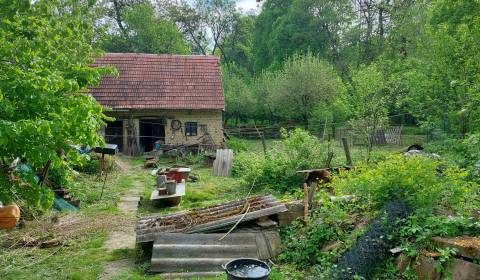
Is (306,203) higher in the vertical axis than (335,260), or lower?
higher

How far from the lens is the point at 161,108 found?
20.7m

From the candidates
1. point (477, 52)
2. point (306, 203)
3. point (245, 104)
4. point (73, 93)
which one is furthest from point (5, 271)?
point (245, 104)

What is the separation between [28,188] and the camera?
5840mm

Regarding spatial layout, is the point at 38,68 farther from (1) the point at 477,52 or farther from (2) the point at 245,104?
(2) the point at 245,104

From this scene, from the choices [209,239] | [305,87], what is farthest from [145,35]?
[209,239]

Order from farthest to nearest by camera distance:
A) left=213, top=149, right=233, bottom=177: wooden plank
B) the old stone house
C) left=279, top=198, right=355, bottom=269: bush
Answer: the old stone house
left=213, top=149, right=233, bottom=177: wooden plank
left=279, top=198, right=355, bottom=269: bush

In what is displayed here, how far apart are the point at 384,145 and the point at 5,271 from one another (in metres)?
20.8

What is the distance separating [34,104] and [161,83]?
1700 cm

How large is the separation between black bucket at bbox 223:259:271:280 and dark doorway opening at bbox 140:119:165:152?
52.0 feet

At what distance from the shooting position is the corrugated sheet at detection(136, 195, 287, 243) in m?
7.16

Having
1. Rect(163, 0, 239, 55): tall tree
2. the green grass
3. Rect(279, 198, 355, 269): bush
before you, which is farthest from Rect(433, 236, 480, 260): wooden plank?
Rect(163, 0, 239, 55): tall tree

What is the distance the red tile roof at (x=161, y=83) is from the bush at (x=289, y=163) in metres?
8.63

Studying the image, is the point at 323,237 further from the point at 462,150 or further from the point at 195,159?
the point at 195,159

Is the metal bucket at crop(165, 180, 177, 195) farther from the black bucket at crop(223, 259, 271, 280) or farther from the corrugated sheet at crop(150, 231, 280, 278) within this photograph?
the black bucket at crop(223, 259, 271, 280)
